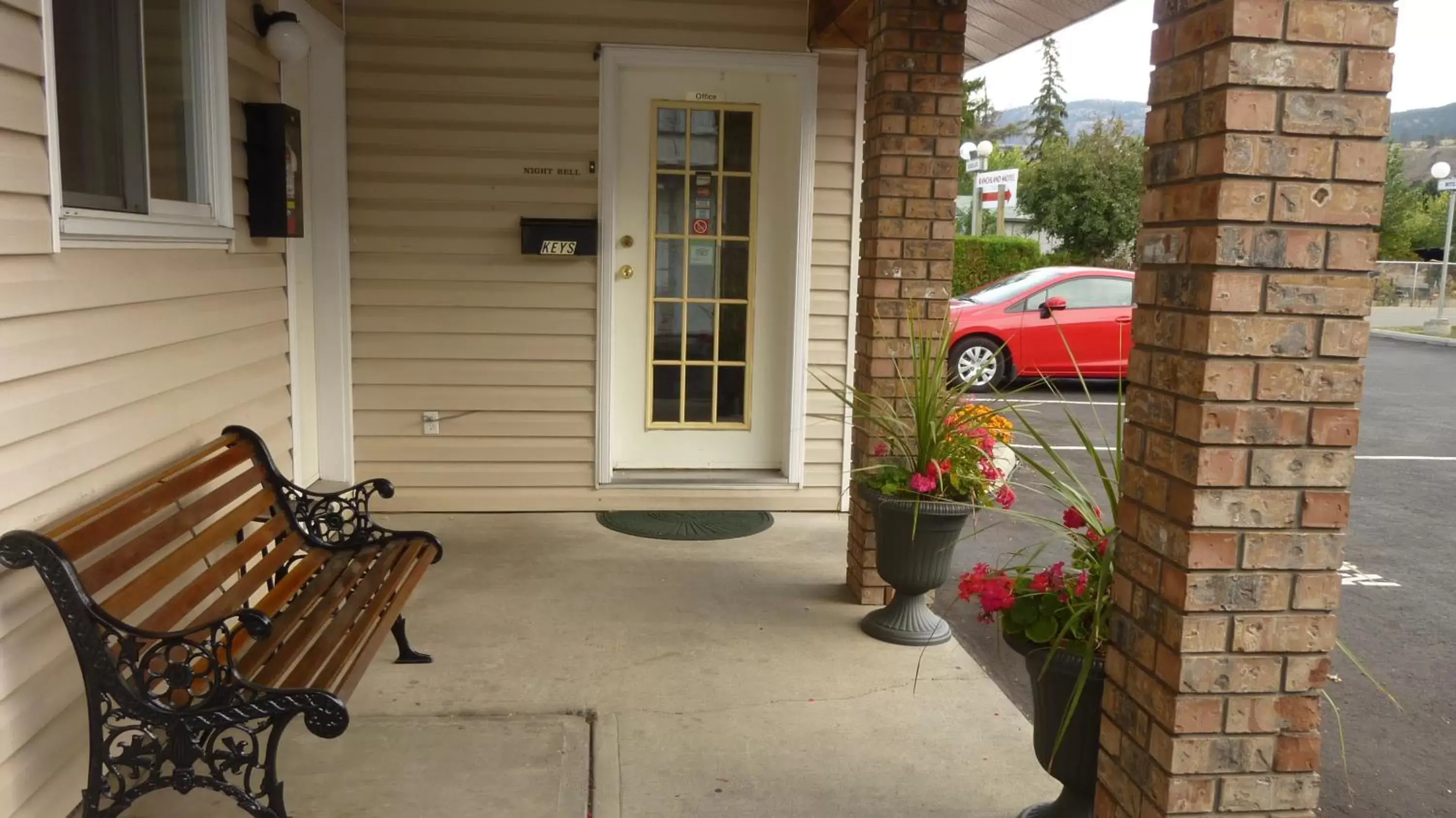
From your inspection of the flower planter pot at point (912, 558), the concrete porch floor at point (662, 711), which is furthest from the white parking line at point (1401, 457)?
the flower planter pot at point (912, 558)

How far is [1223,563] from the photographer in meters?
1.83

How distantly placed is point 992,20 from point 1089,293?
5921 mm

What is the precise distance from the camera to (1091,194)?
18.6 m

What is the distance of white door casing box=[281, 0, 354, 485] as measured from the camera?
4.76m

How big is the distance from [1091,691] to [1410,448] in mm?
7722

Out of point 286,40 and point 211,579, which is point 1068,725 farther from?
point 286,40

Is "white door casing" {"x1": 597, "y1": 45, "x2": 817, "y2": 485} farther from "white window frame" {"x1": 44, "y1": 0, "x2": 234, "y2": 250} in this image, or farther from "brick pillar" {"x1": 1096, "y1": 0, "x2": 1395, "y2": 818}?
"brick pillar" {"x1": 1096, "y1": 0, "x2": 1395, "y2": 818}

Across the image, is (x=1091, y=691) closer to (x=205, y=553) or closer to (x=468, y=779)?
(x=468, y=779)

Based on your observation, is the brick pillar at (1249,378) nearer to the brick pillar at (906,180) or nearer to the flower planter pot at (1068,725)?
the flower planter pot at (1068,725)

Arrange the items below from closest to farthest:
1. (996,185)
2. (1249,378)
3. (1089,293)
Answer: (1249,378), (1089,293), (996,185)

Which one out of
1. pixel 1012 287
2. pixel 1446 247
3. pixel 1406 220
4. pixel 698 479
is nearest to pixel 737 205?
pixel 698 479

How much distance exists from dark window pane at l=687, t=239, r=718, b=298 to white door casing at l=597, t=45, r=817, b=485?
20 centimetres

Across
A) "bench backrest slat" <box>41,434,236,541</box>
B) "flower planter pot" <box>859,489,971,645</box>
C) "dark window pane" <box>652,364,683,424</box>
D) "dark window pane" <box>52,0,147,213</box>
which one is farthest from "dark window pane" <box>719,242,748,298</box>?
"dark window pane" <box>52,0,147,213</box>

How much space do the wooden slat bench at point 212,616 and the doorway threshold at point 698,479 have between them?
211cm
